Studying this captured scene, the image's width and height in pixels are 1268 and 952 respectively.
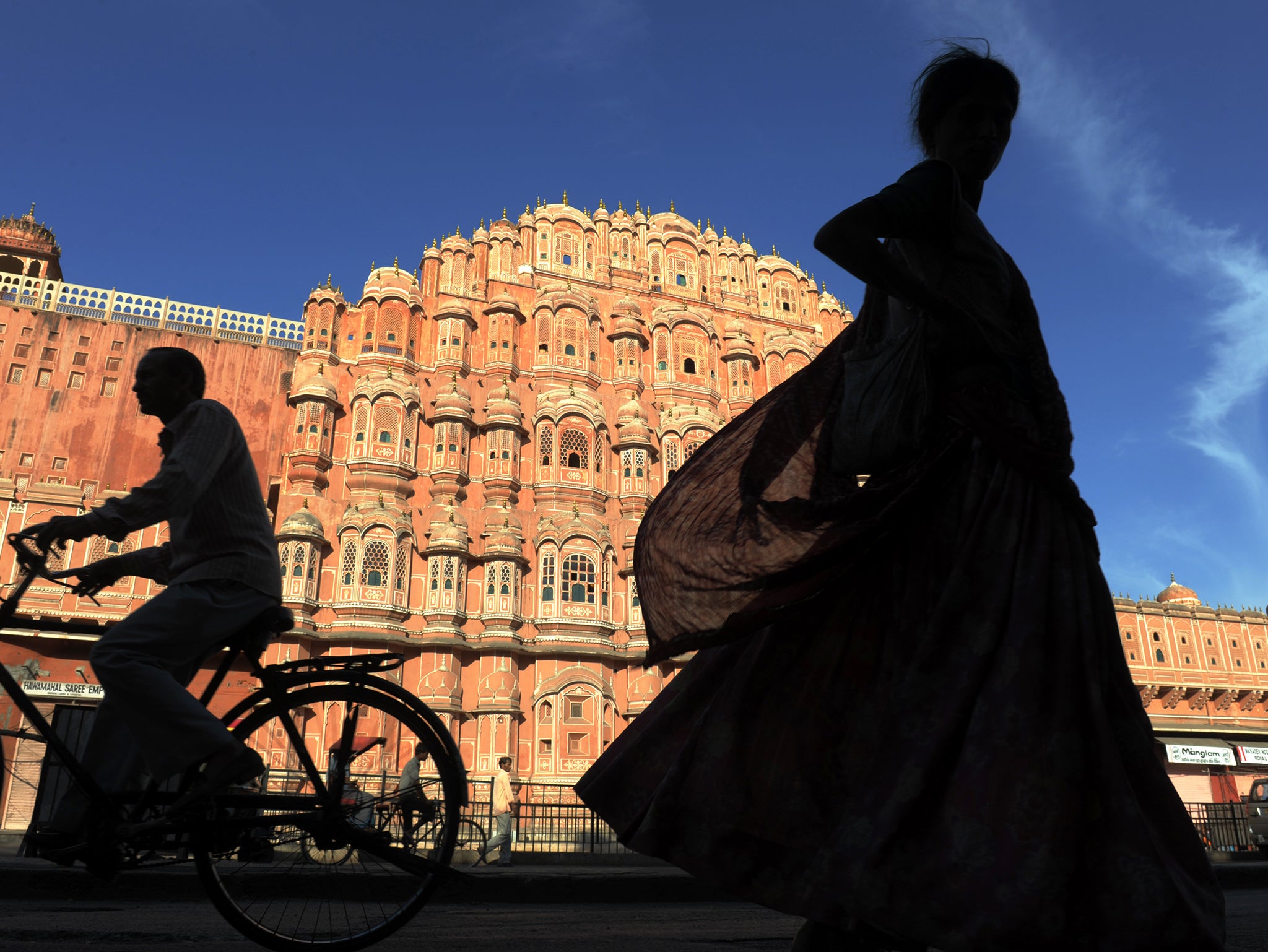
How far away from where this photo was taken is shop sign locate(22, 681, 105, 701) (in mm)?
18312

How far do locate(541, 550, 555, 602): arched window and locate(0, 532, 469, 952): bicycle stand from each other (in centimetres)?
2059

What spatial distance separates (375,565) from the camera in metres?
21.8

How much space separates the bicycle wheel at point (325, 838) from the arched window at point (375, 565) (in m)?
19.9

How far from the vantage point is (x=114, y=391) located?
23266 mm

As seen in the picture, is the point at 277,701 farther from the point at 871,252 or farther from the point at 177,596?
the point at 871,252

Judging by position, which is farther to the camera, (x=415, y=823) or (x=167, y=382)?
(x=167, y=382)

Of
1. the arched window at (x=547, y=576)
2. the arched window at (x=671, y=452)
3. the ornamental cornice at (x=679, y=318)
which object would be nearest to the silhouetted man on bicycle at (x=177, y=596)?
the arched window at (x=547, y=576)

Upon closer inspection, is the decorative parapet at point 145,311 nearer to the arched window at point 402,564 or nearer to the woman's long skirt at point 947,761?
the arched window at point 402,564

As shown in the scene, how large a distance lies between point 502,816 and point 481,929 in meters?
7.64

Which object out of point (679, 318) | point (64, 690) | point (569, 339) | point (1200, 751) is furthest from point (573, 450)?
point (1200, 751)

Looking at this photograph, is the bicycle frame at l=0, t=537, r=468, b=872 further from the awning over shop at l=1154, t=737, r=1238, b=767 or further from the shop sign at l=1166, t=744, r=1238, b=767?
the shop sign at l=1166, t=744, r=1238, b=767

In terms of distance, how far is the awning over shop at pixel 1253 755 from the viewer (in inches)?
1169

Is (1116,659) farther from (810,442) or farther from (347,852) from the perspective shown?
(347,852)

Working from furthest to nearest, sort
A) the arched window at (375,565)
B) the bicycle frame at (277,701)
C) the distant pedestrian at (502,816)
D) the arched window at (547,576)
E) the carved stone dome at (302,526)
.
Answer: the arched window at (547,576), the arched window at (375,565), the carved stone dome at (302,526), the distant pedestrian at (502,816), the bicycle frame at (277,701)
